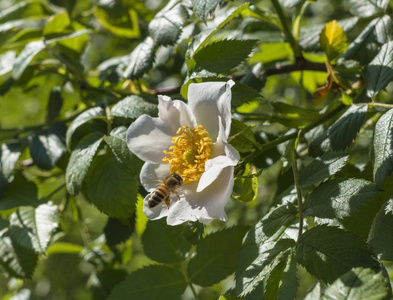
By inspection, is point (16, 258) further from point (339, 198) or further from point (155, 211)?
point (339, 198)

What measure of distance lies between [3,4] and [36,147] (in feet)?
4.99

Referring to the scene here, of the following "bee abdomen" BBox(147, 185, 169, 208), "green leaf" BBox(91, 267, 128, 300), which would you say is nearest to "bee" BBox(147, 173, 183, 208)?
"bee abdomen" BBox(147, 185, 169, 208)

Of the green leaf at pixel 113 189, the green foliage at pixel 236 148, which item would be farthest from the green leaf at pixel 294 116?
the green leaf at pixel 113 189

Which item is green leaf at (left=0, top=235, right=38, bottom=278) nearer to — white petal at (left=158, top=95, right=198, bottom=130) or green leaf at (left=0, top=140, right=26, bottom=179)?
green leaf at (left=0, top=140, right=26, bottom=179)

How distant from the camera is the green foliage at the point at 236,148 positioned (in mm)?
829

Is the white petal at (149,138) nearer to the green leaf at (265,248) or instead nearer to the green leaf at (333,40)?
the green leaf at (265,248)

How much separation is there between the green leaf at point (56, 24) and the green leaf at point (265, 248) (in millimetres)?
897

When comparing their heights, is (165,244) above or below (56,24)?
below

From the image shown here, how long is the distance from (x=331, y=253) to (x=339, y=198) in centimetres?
9

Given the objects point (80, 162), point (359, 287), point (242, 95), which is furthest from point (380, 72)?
point (80, 162)

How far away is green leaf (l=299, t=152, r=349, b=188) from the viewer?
87 cm

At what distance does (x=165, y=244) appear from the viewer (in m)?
1.18

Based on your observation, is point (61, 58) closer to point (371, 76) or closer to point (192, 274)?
point (192, 274)

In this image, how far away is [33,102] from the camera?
8.54 feet
